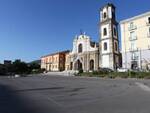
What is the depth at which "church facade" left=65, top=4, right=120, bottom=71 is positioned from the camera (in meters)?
61.5

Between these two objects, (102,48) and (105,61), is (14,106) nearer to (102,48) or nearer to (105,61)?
(105,61)

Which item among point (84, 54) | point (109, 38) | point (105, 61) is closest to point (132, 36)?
point (109, 38)

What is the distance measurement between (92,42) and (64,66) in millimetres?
22552

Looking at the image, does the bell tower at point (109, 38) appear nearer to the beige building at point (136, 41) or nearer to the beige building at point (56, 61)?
the beige building at point (136, 41)

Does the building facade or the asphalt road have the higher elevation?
the building facade

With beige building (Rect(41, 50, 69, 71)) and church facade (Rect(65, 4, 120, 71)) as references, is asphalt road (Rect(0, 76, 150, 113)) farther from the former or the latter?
beige building (Rect(41, 50, 69, 71))

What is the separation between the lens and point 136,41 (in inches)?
2138

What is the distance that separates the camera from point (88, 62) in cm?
7106

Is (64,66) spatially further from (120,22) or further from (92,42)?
Result: (120,22)

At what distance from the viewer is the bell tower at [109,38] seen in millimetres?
61125

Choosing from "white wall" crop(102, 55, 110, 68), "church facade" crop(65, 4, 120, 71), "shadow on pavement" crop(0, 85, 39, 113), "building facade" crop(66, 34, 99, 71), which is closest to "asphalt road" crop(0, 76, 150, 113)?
"shadow on pavement" crop(0, 85, 39, 113)

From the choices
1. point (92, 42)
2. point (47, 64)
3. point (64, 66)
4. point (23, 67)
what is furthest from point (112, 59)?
point (23, 67)

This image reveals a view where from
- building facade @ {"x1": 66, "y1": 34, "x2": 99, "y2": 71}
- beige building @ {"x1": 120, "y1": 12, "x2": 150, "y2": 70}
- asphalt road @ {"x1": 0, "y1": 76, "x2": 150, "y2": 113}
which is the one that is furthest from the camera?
building facade @ {"x1": 66, "y1": 34, "x2": 99, "y2": 71}

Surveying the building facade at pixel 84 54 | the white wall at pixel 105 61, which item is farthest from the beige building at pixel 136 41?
the building facade at pixel 84 54
